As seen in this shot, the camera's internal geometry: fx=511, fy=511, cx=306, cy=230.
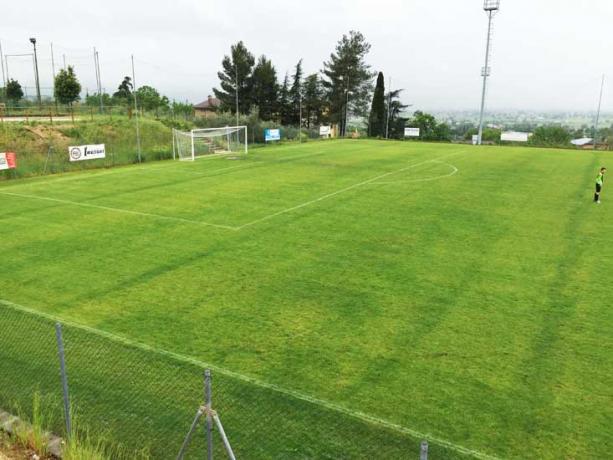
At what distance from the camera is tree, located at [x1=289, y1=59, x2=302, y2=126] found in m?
68.9

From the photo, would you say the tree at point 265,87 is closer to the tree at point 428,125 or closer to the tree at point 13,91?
the tree at point 428,125

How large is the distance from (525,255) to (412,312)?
527cm

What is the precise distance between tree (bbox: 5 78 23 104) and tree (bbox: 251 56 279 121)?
27.2 meters

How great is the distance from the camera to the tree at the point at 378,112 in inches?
2576

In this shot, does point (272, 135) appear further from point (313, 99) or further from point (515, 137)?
point (515, 137)

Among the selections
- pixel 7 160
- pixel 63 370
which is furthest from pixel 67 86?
pixel 63 370

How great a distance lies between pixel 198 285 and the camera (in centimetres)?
1112

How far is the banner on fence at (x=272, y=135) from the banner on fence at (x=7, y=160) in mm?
24946

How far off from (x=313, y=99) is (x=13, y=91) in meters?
37.9

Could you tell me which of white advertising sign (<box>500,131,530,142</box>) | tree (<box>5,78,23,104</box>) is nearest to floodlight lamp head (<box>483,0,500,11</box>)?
white advertising sign (<box>500,131,530,142</box>)

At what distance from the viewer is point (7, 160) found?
25.0 metres

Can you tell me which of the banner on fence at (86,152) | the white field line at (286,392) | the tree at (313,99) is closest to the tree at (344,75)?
the tree at (313,99)

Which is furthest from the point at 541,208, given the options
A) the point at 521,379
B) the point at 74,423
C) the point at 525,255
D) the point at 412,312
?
the point at 74,423

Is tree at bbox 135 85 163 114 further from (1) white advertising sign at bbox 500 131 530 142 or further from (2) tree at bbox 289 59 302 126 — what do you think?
(1) white advertising sign at bbox 500 131 530 142
